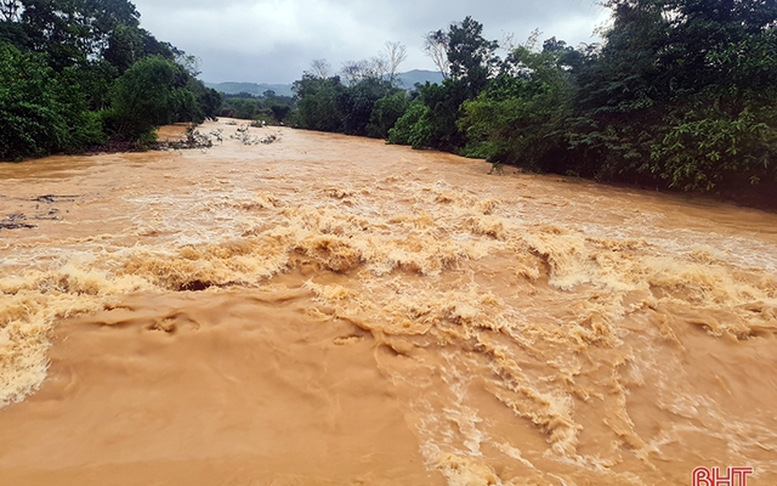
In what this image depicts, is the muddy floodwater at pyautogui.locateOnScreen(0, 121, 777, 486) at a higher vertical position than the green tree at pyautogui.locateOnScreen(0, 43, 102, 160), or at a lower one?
lower

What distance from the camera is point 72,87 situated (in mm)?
12203

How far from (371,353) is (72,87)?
14.1 metres

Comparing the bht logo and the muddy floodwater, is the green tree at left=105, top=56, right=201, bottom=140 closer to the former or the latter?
the muddy floodwater

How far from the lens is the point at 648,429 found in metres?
2.54

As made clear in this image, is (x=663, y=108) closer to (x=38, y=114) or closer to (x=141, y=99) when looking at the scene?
(x=38, y=114)

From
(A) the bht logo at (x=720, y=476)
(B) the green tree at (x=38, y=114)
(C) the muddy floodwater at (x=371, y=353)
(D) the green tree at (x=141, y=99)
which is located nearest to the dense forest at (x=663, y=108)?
(C) the muddy floodwater at (x=371, y=353)

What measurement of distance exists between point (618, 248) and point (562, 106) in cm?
708

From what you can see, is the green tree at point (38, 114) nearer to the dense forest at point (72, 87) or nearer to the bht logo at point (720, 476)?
the dense forest at point (72, 87)

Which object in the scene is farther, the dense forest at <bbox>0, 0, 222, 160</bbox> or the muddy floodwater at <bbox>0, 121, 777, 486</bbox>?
the dense forest at <bbox>0, 0, 222, 160</bbox>

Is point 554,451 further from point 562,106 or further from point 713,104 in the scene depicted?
point 562,106

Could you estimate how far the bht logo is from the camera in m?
2.12

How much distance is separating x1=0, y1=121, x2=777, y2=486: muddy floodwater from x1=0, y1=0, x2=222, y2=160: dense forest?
6192 millimetres

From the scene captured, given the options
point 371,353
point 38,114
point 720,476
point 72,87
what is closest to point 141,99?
point 72,87

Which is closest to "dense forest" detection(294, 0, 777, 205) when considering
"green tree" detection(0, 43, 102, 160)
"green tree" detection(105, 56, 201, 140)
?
"green tree" detection(105, 56, 201, 140)
